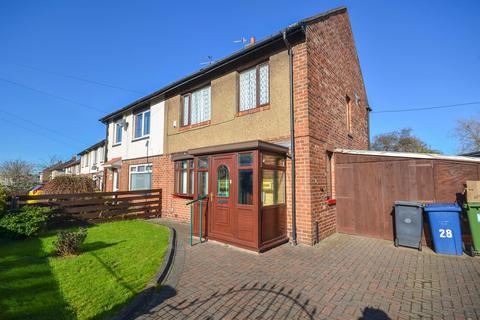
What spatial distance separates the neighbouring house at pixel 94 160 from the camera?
20189 mm

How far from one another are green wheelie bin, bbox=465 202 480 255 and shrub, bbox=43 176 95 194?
1548cm

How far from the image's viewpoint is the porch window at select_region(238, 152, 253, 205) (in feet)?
20.2

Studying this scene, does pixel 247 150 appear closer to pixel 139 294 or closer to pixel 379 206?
pixel 139 294

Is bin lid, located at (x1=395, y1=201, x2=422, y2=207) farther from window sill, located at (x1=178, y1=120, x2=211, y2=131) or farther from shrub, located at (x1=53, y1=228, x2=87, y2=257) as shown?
shrub, located at (x1=53, y1=228, x2=87, y2=257)

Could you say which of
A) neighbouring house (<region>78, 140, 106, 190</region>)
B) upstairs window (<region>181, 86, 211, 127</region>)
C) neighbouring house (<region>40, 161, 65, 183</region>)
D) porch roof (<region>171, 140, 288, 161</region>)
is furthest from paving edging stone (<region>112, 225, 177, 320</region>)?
neighbouring house (<region>40, 161, 65, 183</region>)

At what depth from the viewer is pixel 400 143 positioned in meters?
32.7

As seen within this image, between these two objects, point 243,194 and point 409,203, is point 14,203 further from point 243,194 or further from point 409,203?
point 409,203

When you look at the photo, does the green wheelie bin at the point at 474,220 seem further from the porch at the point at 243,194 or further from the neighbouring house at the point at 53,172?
the neighbouring house at the point at 53,172

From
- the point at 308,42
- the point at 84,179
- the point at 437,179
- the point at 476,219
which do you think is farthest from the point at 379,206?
the point at 84,179

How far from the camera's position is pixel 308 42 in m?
7.00

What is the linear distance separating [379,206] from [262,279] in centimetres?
499

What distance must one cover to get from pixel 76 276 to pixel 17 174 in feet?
75.4

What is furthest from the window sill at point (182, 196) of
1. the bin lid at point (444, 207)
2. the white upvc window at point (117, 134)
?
the bin lid at point (444, 207)

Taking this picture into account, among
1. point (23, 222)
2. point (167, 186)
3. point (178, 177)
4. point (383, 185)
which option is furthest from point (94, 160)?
point (383, 185)
